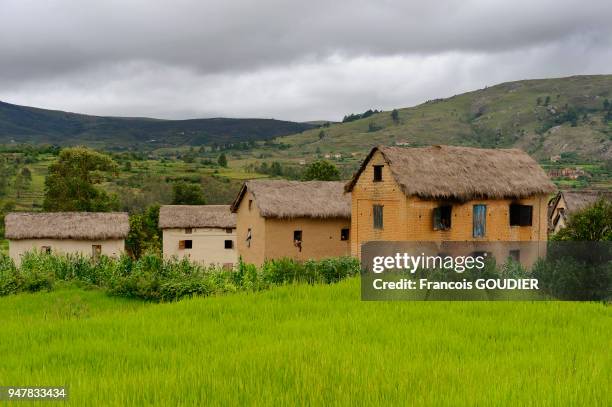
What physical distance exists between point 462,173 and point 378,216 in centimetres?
448

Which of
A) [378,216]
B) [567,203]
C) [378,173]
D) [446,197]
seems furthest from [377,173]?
[567,203]

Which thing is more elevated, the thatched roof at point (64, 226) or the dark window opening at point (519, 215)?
the dark window opening at point (519, 215)

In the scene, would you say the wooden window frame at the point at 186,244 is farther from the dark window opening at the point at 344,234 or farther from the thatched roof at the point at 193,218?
the dark window opening at the point at 344,234

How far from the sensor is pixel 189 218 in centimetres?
4678

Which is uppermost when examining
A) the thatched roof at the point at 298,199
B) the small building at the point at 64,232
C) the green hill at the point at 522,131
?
the green hill at the point at 522,131

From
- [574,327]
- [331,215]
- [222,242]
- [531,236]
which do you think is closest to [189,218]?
[222,242]

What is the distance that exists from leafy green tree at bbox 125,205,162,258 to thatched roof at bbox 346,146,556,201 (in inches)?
958

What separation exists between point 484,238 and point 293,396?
82.7 feet

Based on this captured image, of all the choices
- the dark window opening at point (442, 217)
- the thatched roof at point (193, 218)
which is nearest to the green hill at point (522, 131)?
the thatched roof at point (193, 218)

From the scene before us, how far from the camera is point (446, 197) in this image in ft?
92.1

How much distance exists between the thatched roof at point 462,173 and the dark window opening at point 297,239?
15.7 ft

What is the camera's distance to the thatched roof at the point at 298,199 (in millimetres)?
34156

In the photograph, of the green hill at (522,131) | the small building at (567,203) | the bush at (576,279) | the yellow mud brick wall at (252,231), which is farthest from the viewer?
the green hill at (522,131)

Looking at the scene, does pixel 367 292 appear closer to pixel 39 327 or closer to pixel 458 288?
pixel 458 288
